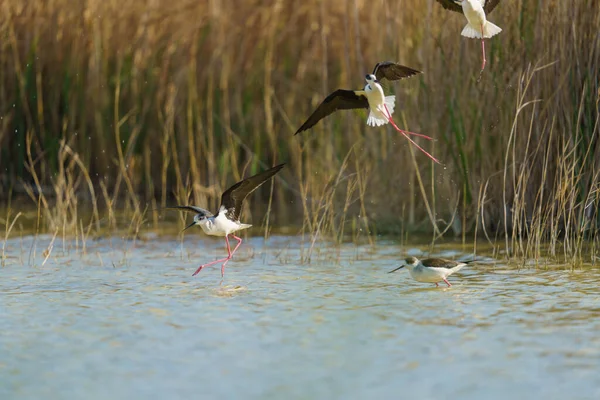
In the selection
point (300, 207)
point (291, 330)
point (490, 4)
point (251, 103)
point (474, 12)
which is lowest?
point (291, 330)

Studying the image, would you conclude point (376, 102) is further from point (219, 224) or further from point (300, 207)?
point (300, 207)

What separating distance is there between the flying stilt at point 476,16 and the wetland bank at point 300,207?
2.02 ft

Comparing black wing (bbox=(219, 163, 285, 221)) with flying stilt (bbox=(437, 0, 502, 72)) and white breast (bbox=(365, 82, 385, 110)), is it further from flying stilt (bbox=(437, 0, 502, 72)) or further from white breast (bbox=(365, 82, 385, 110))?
flying stilt (bbox=(437, 0, 502, 72))

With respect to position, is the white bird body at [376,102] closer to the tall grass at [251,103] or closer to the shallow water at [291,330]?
the shallow water at [291,330]

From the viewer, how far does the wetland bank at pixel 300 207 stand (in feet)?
16.0

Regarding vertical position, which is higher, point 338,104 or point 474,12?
point 474,12

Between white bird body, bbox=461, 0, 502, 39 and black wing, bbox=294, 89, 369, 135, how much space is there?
0.73 meters

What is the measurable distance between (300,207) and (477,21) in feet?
13.5

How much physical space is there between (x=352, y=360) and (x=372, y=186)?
187 inches

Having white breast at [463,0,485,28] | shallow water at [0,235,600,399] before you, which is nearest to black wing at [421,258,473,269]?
shallow water at [0,235,600,399]

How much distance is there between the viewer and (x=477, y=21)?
265 inches

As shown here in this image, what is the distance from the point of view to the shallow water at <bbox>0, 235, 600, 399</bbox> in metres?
4.47

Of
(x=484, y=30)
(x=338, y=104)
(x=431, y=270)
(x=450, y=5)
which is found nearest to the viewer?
(x=431, y=270)

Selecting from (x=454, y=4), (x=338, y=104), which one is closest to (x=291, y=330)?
(x=338, y=104)
